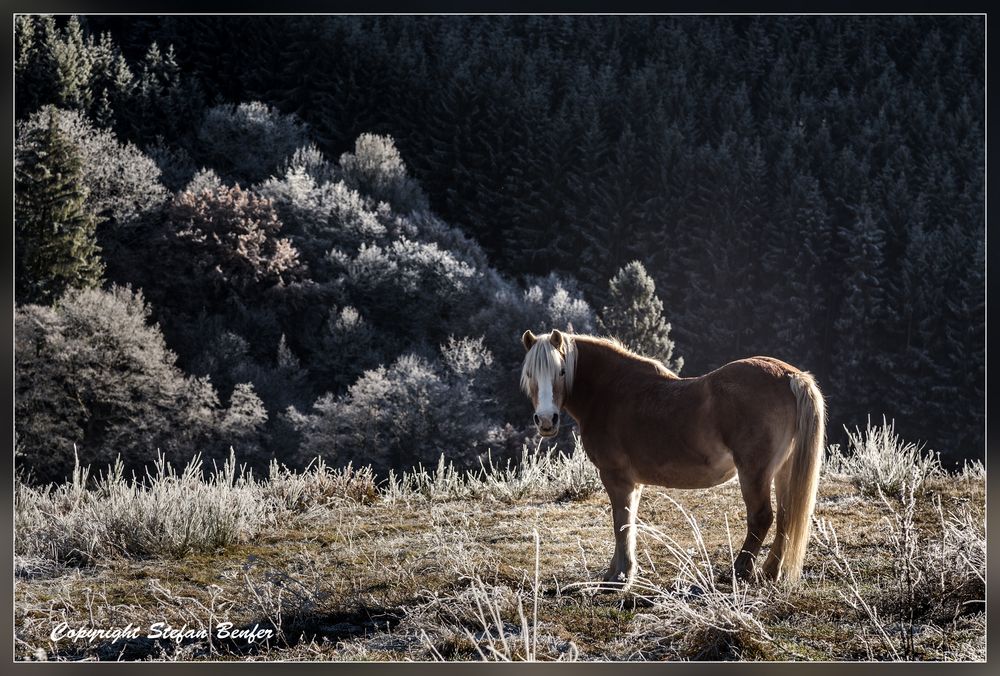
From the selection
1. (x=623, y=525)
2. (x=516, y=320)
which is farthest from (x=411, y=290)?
(x=623, y=525)

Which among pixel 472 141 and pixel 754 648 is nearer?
pixel 754 648

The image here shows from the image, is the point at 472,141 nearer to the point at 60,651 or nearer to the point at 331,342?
the point at 331,342

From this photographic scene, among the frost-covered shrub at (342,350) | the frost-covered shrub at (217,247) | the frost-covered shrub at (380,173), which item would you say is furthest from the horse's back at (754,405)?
the frost-covered shrub at (217,247)

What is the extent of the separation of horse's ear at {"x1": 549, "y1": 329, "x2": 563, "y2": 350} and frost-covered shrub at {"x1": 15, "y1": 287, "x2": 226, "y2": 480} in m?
4.50

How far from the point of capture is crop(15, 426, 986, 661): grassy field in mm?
4578

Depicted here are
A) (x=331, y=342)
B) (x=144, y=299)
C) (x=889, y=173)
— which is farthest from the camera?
(x=331, y=342)

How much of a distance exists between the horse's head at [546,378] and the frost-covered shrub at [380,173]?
12.9 feet

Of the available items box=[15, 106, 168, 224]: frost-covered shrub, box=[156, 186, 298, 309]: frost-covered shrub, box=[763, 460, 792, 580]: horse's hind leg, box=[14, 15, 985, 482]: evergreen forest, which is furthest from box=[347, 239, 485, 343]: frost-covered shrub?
box=[763, 460, 792, 580]: horse's hind leg

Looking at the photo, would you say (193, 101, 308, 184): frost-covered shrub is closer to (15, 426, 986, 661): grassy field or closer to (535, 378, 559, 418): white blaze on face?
(15, 426, 986, 661): grassy field

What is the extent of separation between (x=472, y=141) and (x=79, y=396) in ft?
13.4

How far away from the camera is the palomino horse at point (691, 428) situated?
15.0 feet

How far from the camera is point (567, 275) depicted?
8.19 metres

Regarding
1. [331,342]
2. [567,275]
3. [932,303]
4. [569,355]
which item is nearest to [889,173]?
[932,303]

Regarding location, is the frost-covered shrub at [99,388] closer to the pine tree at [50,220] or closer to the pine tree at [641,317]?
the pine tree at [50,220]
